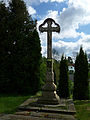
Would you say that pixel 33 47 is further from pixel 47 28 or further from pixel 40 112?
pixel 40 112

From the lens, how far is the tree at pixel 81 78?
478 inches

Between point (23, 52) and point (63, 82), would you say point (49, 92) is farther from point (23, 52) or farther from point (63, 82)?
point (23, 52)

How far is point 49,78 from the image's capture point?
7.65 metres

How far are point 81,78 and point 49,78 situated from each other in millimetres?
5528

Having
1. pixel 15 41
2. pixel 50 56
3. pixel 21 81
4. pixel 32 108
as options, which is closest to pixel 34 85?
pixel 21 81

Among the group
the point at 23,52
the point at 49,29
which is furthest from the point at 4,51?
the point at 49,29

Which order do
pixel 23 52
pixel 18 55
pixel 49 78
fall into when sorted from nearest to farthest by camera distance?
pixel 49 78, pixel 18 55, pixel 23 52

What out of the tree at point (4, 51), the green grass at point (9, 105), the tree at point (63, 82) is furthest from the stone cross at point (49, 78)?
the tree at point (4, 51)

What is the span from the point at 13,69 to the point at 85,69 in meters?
6.95

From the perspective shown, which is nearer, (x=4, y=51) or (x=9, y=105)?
(x=9, y=105)

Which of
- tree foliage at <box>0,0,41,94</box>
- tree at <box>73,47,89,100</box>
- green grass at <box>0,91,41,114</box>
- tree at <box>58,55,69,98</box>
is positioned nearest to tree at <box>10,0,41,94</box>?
tree foliage at <box>0,0,41,94</box>

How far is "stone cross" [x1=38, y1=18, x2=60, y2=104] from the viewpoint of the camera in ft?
24.0

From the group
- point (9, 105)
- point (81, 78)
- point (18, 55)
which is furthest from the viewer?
point (18, 55)

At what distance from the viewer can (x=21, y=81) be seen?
46.6 feet
